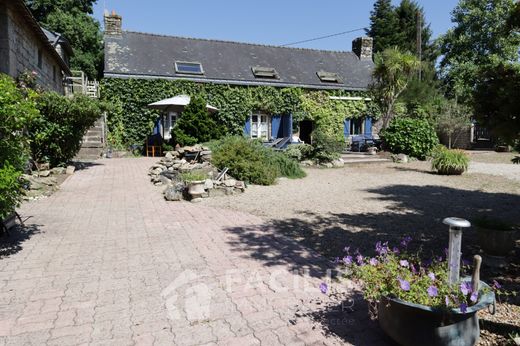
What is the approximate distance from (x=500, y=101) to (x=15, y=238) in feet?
20.3

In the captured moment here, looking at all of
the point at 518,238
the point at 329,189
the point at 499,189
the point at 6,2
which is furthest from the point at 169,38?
the point at 518,238

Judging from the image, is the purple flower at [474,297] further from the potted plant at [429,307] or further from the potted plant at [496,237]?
the potted plant at [496,237]

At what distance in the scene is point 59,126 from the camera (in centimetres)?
1032

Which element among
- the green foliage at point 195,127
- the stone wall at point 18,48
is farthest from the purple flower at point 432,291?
the green foliage at point 195,127

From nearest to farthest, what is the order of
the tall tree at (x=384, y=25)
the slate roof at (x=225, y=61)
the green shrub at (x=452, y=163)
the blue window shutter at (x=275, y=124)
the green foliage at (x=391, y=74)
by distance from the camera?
the green shrub at (x=452, y=163) → the green foliage at (x=391, y=74) → the slate roof at (x=225, y=61) → the blue window shutter at (x=275, y=124) → the tall tree at (x=384, y=25)

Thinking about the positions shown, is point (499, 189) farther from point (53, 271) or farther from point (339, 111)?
point (339, 111)

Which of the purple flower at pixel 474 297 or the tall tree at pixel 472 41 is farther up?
the tall tree at pixel 472 41

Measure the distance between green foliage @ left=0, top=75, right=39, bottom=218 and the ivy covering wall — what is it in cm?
1313

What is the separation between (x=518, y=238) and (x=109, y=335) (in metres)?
5.10

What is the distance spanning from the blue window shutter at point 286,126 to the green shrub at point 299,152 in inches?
232

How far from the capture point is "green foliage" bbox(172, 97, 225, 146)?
14.2m

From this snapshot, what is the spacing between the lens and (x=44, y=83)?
1395cm

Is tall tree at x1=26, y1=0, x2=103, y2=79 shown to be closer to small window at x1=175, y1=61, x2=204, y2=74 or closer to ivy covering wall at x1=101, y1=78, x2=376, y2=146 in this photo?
small window at x1=175, y1=61, x2=204, y2=74

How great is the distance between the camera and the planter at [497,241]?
396 centimetres
